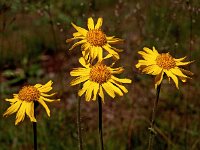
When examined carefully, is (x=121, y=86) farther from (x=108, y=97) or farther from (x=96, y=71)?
(x=108, y=97)

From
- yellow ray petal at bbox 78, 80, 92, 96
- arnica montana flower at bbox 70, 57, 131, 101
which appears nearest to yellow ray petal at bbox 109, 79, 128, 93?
arnica montana flower at bbox 70, 57, 131, 101

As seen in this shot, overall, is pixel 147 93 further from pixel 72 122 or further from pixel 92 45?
pixel 92 45

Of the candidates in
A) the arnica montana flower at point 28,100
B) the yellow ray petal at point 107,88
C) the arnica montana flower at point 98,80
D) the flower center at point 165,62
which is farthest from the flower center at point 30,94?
the flower center at point 165,62

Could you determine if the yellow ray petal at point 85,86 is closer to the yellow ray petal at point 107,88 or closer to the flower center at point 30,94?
the yellow ray petal at point 107,88

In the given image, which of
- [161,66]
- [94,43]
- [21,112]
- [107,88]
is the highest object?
[94,43]

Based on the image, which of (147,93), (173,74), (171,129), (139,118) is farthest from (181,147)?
(173,74)

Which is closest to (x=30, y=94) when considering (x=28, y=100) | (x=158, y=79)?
(x=28, y=100)
